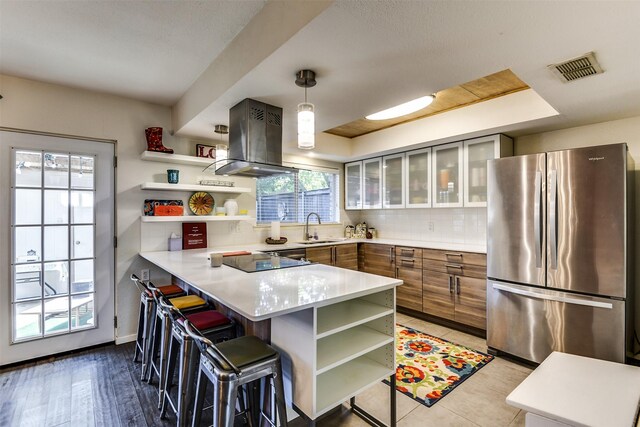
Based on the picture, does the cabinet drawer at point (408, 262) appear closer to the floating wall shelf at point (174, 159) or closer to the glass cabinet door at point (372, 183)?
the glass cabinet door at point (372, 183)

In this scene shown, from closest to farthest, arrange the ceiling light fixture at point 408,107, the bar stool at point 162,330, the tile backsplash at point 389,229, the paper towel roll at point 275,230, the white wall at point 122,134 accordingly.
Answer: the bar stool at point 162,330
the white wall at point 122,134
the ceiling light fixture at point 408,107
the tile backsplash at point 389,229
the paper towel roll at point 275,230

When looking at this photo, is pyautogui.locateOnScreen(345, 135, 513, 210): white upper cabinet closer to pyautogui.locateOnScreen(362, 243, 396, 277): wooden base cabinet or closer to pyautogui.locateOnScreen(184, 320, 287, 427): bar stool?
pyautogui.locateOnScreen(362, 243, 396, 277): wooden base cabinet

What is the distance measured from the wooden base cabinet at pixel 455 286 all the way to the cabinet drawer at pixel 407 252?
9 centimetres

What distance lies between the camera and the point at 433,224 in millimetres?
4262

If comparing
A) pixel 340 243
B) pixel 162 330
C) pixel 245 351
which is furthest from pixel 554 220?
pixel 162 330

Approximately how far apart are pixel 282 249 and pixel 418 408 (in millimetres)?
2225

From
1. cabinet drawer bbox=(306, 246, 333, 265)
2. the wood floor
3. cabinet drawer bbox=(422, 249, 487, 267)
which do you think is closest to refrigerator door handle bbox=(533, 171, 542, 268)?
cabinet drawer bbox=(422, 249, 487, 267)

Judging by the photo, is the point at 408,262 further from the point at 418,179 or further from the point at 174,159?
the point at 174,159

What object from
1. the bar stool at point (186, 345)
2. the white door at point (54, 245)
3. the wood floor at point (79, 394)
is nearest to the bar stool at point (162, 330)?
the bar stool at point (186, 345)

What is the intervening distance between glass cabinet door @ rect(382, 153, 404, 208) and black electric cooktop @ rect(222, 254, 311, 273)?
226cm

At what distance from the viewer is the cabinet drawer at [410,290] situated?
12.4ft

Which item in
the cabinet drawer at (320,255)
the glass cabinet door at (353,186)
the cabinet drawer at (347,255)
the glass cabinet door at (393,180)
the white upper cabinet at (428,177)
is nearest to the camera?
the white upper cabinet at (428,177)

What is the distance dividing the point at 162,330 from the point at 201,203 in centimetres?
181

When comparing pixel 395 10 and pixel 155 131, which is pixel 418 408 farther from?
pixel 155 131
